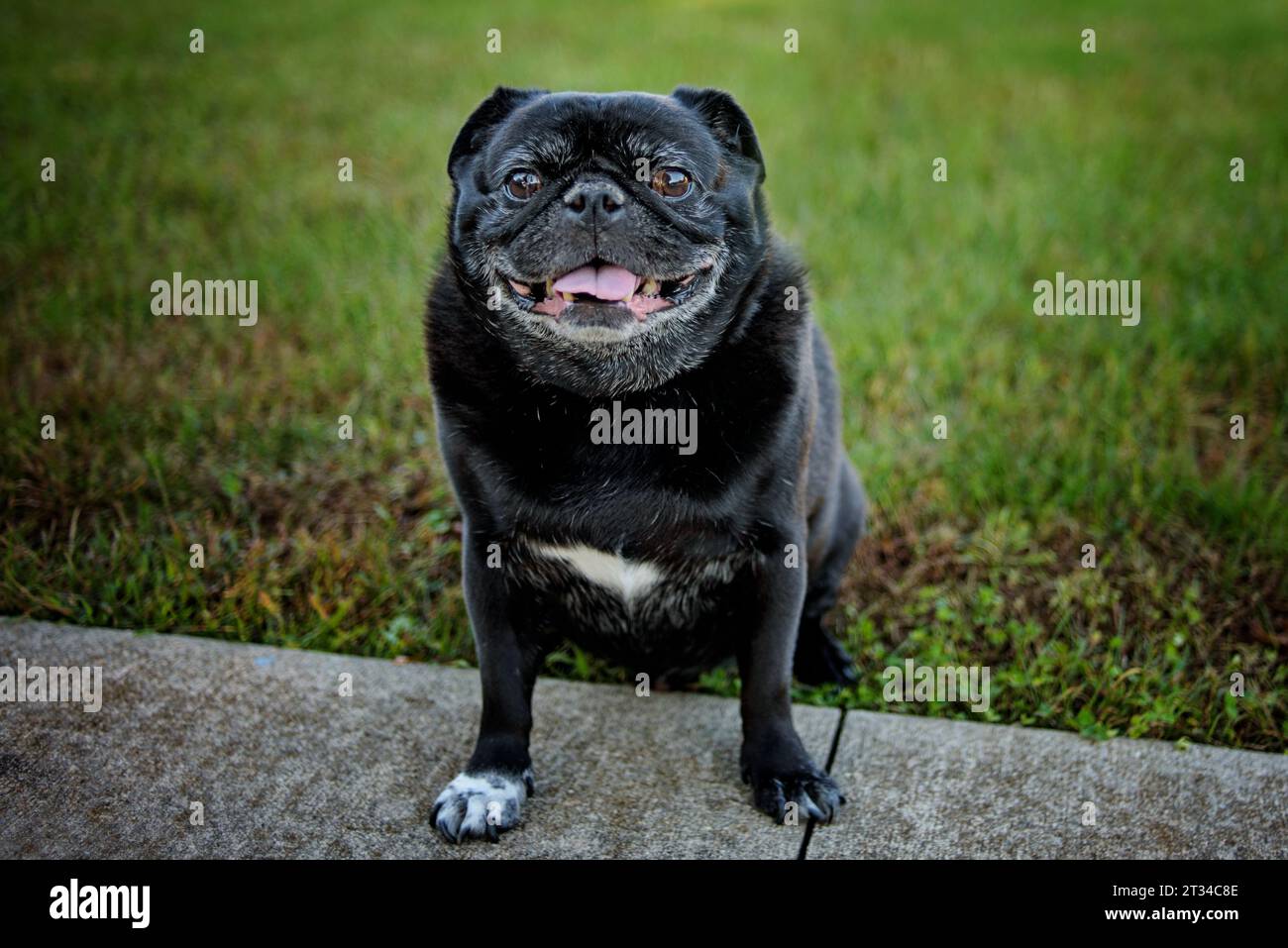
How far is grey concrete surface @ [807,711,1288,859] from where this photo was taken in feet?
8.39

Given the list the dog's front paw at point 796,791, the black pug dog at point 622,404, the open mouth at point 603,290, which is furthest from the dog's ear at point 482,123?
the dog's front paw at point 796,791

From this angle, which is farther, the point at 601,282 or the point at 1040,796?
the point at 1040,796

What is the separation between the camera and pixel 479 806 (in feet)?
8.41

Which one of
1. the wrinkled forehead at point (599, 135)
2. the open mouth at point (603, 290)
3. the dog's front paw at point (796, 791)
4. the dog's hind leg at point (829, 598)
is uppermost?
the wrinkled forehead at point (599, 135)

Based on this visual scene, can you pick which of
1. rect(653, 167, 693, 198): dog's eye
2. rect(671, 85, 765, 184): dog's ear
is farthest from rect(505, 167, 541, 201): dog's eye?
rect(671, 85, 765, 184): dog's ear

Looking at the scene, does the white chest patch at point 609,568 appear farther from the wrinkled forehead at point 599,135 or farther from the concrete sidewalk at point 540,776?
the wrinkled forehead at point 599,135

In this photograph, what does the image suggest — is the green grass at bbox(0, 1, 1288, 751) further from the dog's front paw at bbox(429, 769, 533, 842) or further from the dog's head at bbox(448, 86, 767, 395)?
the dog's head at bbox(448, 86, 767, 395)

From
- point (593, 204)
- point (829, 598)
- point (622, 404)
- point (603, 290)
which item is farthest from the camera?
point (829, 598)

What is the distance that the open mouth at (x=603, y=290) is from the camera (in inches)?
101

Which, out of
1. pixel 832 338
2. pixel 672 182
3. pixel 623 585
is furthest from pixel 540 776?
pixel 832 338

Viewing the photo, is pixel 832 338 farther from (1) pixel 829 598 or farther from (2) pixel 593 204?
(2) pixel 593 204

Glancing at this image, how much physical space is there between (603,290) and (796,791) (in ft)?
3.92

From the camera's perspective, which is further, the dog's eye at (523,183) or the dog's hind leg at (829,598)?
the dog's hind leg at (829,598)

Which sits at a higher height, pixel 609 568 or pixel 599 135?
pixel 599 135
